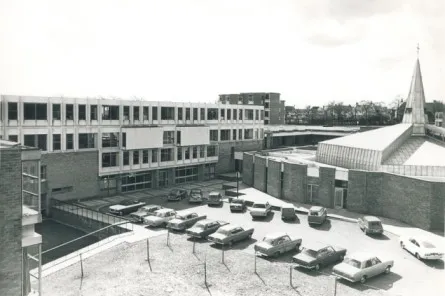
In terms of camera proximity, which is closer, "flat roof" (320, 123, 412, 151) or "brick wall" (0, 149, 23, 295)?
"brick wall" (0, 149, 23, 295)

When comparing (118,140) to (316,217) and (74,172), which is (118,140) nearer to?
(74,172)

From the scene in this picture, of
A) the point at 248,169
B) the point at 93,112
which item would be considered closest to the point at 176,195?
the point at 248,169

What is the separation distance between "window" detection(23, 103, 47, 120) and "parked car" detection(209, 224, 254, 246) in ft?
79.7

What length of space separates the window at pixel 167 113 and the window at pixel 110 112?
7.12 metres

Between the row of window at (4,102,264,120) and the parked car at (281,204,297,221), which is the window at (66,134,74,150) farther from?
the parked car at (281,204,297,221)

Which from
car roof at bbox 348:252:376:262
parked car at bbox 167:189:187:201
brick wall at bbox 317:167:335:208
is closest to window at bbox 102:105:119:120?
parked car at bbox 167:189:187:201

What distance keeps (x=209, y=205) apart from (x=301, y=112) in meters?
144

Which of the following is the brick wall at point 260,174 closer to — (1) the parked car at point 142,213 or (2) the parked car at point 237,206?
(2) the parked car at point 237,206

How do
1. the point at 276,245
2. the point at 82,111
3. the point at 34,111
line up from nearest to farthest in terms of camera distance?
the point at 276,245 → the point at 34,111 → the point at 82,111

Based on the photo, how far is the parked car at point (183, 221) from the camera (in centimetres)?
3312

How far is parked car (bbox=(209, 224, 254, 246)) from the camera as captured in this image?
1141 inches

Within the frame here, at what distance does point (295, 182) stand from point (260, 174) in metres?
7.69

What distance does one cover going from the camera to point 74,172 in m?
45.0

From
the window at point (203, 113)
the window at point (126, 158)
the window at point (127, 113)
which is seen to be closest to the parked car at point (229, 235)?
the window at point (126, 158)
